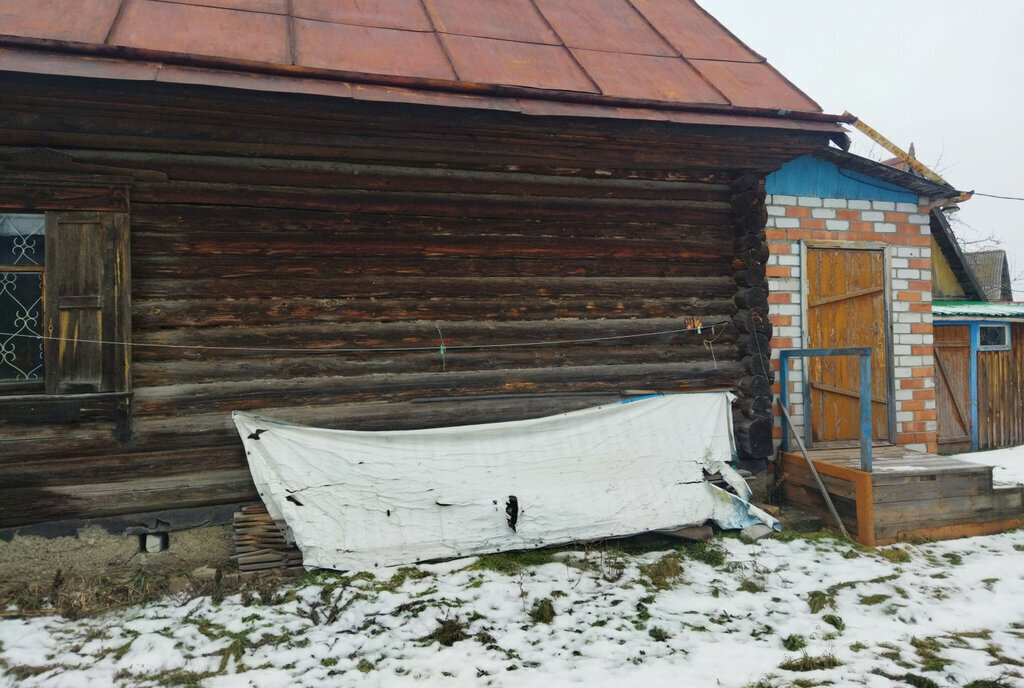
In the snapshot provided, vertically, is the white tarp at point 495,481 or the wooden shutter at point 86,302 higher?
the wooden shutter at point 86,302

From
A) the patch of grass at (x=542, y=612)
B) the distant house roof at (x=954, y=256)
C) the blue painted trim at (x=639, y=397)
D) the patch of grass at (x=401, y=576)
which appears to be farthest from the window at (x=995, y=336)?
the patch of grass at (x=401, y=576)

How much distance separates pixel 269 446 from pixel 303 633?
125 centimetres

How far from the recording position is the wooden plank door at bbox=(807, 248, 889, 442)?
20.1ft

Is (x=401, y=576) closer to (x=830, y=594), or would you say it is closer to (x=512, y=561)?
(x=512, y=561)

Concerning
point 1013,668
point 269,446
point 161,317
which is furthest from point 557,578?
point 161,317

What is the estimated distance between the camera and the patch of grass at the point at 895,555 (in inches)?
176

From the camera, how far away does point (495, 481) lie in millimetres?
4465

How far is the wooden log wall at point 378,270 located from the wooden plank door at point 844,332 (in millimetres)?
1146

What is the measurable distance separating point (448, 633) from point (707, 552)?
2.11 metres

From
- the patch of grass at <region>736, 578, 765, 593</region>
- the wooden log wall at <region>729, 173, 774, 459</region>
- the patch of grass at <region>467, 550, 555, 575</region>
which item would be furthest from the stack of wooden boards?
the wooden log wall at <region>729, 173, 774, 459</region>

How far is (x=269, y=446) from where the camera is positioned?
4.08 m

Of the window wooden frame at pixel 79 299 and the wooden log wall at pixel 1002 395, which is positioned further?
the wooden log wall at pixel 1002 395

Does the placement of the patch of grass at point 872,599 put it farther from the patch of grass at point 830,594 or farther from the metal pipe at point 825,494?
the metal pipe at point 825,494

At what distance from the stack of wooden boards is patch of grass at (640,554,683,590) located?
234 cm
